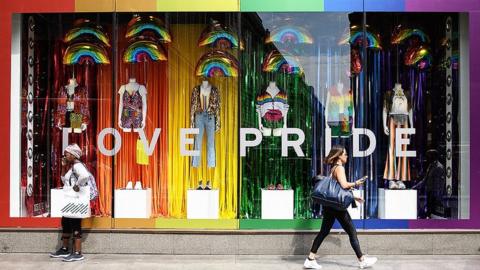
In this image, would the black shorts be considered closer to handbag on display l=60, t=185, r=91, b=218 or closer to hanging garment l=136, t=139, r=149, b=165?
handbag on display l=60, t=185, r=91, b=218

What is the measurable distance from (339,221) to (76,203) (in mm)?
3551

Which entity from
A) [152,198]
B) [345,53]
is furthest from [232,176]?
[345,53]

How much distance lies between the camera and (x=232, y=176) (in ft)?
30.3

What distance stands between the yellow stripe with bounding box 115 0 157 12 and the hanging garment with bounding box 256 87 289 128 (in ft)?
7.07

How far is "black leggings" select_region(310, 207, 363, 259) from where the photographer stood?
760 centimetres

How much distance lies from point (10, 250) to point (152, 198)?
7.20ft

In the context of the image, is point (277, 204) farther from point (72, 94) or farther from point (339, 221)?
point (72, 94)

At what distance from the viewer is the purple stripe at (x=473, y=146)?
856 cm

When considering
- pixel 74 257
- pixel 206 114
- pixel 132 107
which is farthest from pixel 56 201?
pixel 206 114

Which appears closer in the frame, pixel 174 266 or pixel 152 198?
pixel 174 266

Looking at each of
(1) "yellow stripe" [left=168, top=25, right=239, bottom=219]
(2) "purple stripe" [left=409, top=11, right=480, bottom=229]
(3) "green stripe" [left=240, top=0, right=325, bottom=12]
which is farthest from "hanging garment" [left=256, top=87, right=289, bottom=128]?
(2) "purple stripe" [left=409, top=11, right=480, bottom=229]

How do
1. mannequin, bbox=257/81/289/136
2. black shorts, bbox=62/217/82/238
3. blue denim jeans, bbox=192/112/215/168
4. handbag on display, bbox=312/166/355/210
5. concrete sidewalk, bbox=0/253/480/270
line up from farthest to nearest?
1. blue denim jeans, bbox=192/112/215/168
2. mannequin, bbox=257/81/289/136
3. black shorts, bbox=62/217/82/238
4. concrete sidewalk, bbox=0/253/480/270
5. handbag on display, bbox=312/166/355/210

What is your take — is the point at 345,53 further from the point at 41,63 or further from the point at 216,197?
the point at 41,63

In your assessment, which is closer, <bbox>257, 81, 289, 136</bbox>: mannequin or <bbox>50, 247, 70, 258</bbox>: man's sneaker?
<bbox>50, 247, 70, 258</bbox>: man's sneaker
